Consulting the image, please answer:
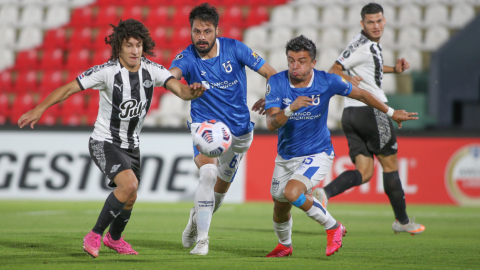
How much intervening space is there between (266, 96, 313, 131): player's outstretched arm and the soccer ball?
411 millimetres

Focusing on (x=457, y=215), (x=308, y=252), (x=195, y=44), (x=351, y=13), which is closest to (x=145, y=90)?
(x=195, y=44)

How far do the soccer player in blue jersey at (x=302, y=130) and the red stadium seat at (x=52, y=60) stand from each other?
11.6 meters

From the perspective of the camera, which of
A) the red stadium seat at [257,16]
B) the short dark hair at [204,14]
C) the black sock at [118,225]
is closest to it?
the black sock at [118,225]

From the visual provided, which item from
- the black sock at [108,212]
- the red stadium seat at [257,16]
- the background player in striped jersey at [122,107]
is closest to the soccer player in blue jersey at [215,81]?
the background player in striped jersey at [122,107]

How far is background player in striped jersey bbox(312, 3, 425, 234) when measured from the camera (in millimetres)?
6145

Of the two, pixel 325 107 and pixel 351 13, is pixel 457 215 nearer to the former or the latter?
pixel 325 107

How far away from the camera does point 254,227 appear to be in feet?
22.4

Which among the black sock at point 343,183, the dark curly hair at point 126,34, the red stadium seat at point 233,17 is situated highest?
the red stadium seat at point 233,17

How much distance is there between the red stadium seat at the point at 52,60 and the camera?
14.9 m

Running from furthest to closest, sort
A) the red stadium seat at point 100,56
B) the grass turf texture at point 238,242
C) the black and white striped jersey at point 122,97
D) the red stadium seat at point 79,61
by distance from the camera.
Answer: the red stadium seat at point 100,56, the red stadium seat at point 79,61, the black and white striped jersey at point 122,97, the grass turf texture at point 238,242

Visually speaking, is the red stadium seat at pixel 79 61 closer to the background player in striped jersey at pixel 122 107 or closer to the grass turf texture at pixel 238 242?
the grass turf texture at pixel 238 242

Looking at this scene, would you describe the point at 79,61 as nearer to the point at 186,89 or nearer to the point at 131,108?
the point at 131,108

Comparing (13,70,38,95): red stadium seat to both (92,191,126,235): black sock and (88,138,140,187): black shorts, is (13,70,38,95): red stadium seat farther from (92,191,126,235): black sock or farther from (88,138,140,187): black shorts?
Answer: (92,191,126,235): black sock

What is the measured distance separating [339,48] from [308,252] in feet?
33.7
